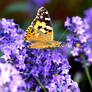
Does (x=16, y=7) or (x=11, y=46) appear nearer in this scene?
(x=11, y=46)

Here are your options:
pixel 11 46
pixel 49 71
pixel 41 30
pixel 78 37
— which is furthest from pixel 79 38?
pixel 11 46

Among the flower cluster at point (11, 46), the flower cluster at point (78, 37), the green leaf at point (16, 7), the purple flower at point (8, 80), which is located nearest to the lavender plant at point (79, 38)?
the flower cluster at point (78, 37)

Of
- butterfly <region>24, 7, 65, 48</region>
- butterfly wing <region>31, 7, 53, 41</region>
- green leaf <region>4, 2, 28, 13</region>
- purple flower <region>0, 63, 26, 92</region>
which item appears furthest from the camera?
green leaf <region>4, 2, 28, 13</region>

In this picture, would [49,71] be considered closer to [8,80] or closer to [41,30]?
[41,30]

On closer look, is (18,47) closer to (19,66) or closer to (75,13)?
(19,66)

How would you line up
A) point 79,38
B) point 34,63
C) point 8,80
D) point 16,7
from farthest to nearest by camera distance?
point 16,7 → point 79,38 → point 34,63 → point 8,80

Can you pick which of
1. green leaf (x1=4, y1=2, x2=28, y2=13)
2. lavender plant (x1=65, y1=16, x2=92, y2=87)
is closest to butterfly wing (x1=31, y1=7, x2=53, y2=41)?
lavender plant (x1=65, y1=16, x2=92, y2=87)

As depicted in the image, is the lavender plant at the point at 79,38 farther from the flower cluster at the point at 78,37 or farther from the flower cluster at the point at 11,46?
the flower cluster at the point at 11,46

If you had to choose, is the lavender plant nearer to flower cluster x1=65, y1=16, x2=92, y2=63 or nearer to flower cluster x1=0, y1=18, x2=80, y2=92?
flower cluster x1=65, y1=16, x2=92, y2=63
